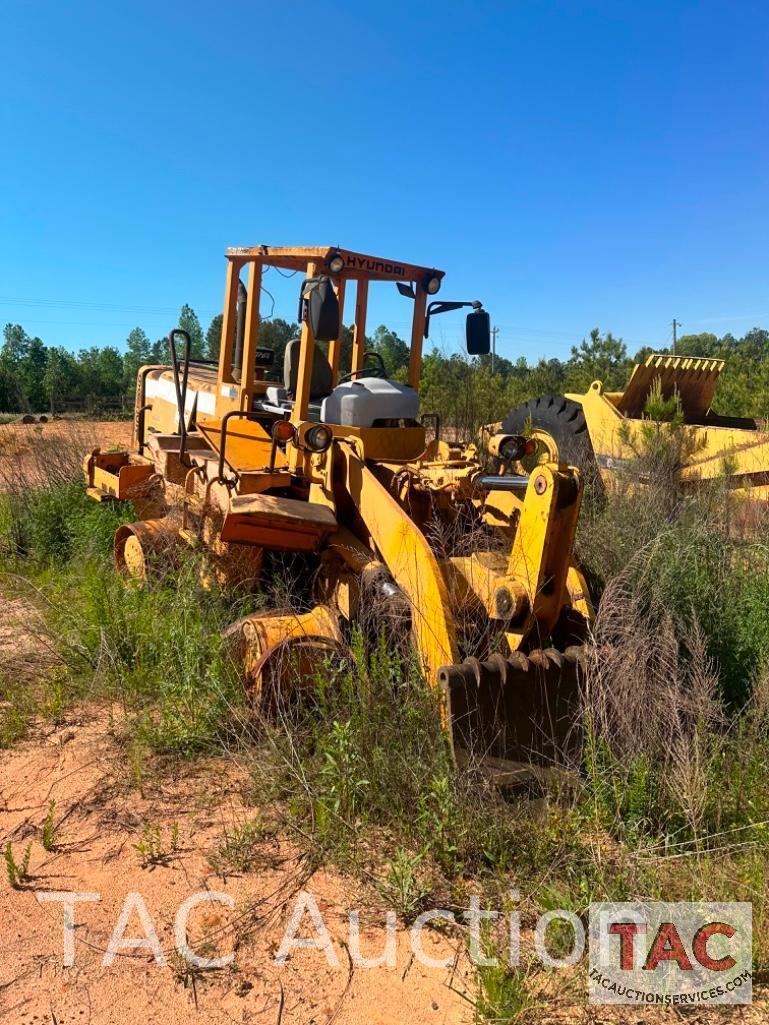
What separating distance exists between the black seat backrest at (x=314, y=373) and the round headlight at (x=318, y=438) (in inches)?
31.3

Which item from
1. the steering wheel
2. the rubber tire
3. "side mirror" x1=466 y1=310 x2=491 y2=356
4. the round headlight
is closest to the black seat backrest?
the steering wheel

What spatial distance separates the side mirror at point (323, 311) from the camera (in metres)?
4.59

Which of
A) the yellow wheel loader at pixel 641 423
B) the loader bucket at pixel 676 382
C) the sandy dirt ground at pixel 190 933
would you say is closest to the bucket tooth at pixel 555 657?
the sandy dirt ground at pixel 190 933

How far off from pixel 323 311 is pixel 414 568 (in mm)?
1809

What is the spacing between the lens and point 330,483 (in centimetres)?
491

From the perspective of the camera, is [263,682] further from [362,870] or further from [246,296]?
[246,296]

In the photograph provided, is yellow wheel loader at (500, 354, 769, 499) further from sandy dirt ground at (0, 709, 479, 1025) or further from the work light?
sandy dirt ground at (0, 709, 479, 1025)

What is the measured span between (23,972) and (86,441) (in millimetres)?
9795

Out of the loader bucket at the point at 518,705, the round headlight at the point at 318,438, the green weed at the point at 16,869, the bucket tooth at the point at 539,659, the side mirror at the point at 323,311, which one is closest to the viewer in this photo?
the green weed at the point at 16,869

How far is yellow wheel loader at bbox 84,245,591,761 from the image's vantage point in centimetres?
356

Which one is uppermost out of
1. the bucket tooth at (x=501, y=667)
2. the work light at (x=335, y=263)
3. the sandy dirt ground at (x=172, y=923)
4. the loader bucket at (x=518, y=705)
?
the work light at (x=335, y=263)

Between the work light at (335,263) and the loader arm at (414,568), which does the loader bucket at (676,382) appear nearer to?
the work light at (335,263)

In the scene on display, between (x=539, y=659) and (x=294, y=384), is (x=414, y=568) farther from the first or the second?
(x=294, y=384)

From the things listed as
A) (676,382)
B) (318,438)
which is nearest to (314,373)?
(318,438)
